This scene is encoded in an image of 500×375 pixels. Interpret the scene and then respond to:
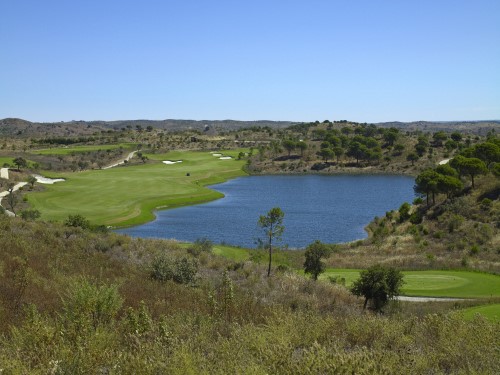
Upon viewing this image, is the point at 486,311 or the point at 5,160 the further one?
the point at 5,160

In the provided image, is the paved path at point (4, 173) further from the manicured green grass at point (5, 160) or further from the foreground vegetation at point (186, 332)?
the foreground vegetation at point (186, 332)

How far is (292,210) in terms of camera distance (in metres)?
62.3

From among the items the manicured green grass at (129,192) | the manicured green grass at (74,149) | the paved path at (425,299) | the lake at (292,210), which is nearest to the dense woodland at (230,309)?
the paved path at (425,299)

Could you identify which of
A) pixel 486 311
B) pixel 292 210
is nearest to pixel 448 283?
pixel 486 311

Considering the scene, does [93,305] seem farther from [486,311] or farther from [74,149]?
[74,149]

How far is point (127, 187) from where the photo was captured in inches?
2918

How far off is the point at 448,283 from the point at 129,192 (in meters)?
53.4

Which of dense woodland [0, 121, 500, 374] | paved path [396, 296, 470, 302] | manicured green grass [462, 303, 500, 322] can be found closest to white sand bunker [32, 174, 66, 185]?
dense woodland [0, 121, 500, 374]

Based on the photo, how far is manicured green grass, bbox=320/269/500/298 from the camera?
24094 mm

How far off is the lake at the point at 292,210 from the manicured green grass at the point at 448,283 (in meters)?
13.5

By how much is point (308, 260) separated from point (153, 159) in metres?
89.4

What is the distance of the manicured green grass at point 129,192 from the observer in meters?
56.7

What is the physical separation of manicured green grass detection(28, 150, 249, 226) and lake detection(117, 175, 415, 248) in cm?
307

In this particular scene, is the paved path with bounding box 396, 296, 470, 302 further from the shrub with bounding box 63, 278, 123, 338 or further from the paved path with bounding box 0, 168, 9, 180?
the paved path with bounding box 0, 168, 9, 180
